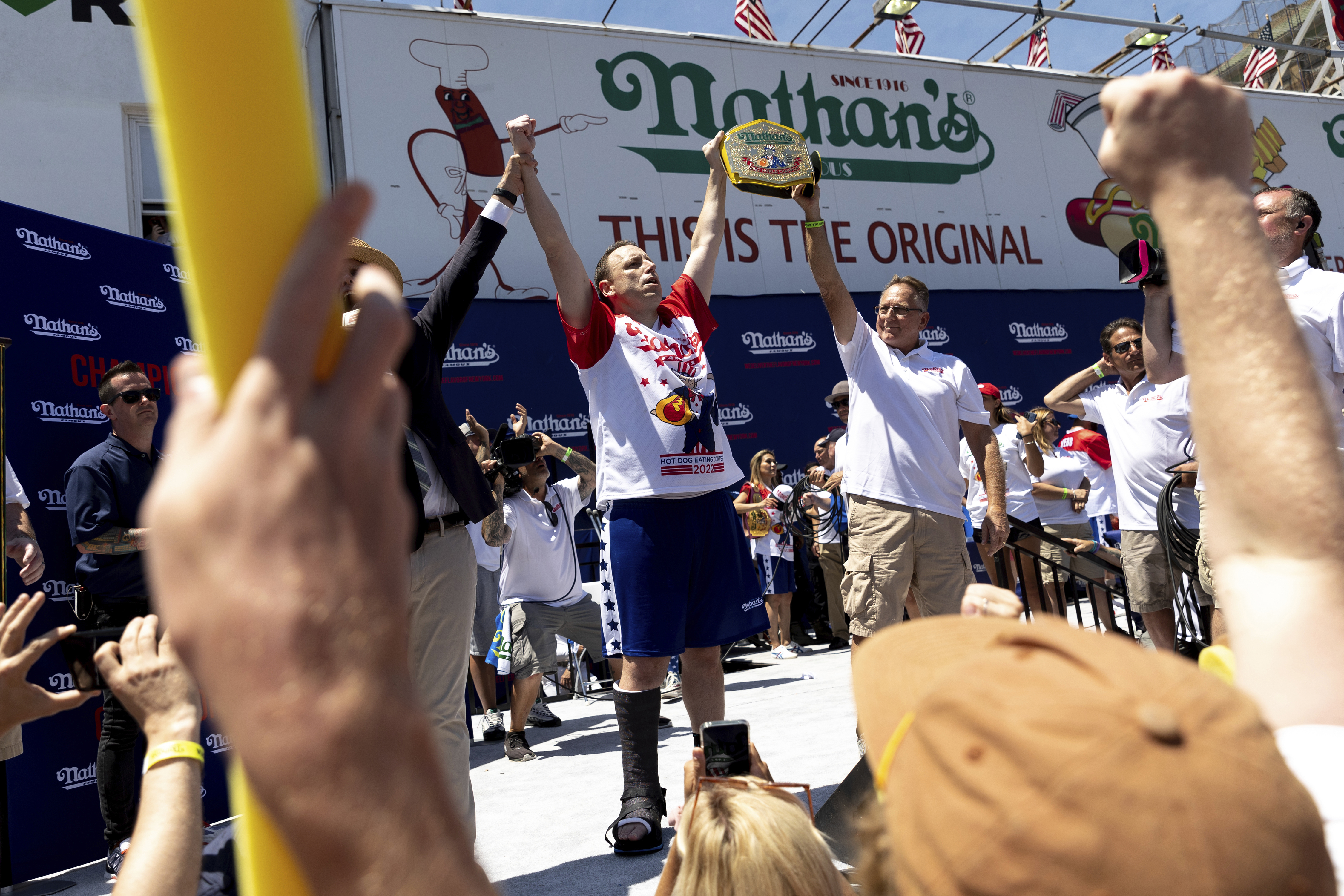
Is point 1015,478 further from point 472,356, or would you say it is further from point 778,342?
point 472,356

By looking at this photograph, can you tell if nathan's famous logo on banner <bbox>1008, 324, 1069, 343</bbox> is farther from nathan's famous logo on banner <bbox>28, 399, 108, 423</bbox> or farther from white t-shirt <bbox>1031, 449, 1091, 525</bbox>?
nathan's famous logo on banner <bbox>28, 399, 108, 423</bbox>

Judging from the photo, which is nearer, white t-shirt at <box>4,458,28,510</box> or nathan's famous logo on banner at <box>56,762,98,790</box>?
white t-shirt at <box>4,458,28,510</box>

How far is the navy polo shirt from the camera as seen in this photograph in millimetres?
3549

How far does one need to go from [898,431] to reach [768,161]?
1.18m

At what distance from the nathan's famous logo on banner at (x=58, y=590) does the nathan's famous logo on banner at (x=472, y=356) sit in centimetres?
565

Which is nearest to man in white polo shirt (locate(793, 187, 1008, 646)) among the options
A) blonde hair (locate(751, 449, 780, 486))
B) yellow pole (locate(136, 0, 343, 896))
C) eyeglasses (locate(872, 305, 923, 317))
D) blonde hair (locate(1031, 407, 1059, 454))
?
eyeglasses (locate(872, 305, 923, 317))

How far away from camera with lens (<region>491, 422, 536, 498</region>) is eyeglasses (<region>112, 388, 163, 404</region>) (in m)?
1.56

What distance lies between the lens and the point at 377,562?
1.46ft

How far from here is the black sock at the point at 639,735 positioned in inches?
117

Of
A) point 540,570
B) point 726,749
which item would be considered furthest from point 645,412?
point 540,570

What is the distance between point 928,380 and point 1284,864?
335 cm

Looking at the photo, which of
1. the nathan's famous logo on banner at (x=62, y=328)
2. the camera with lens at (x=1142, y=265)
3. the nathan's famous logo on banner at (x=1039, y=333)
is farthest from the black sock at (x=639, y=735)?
the nathan's famous logo on banner at (x=1039, y=333)

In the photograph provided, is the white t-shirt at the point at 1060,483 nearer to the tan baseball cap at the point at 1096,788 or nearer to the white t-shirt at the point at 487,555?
the white t-shirt at the point at 487,555

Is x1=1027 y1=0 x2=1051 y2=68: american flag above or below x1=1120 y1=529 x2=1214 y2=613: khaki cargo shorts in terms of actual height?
above
